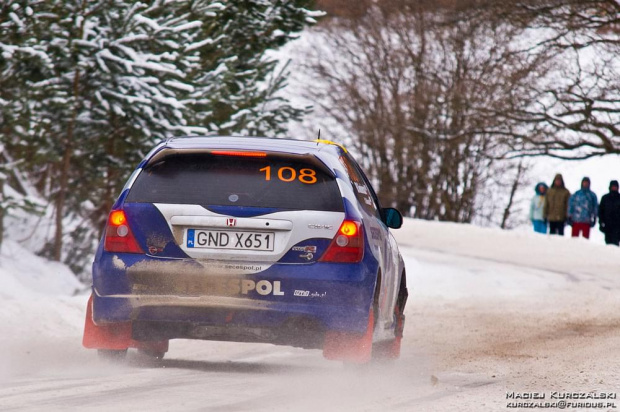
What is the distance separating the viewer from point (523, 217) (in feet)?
159

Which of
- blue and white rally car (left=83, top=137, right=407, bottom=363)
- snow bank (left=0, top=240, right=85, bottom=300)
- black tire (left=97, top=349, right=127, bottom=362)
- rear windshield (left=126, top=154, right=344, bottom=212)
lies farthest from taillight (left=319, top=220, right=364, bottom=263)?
snow bank (left=0, top=240, right=85, bottom=300)

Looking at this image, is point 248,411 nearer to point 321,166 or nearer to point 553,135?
point 321,166

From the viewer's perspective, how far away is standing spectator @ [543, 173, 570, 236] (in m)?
27.7

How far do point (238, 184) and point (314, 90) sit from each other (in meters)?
40.3

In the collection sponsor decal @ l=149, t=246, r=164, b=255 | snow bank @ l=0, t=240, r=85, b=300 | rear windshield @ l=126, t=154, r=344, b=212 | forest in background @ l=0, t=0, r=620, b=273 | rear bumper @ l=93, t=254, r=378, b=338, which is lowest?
snow bank @ l=0, t=240, r=85, b=300

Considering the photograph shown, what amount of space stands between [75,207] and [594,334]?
9352 millimetres

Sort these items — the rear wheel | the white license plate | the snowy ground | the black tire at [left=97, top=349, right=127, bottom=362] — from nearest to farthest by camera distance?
the snowy ground < the white license plate < the black tire at [left=97, top=349, right=127, bottom=362] < the rear wheel

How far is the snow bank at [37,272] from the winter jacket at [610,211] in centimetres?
1352

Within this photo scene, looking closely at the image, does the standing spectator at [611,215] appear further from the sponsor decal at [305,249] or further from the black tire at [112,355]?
the sponsor decal at [305,249]

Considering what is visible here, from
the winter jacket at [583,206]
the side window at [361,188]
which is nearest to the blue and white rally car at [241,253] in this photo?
the side window at [361,188]

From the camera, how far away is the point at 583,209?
26.8m

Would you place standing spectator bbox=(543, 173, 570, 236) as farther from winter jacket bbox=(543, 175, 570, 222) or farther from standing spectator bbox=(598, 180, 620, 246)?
standing spectator bbox=(598, 180, 620, 246)

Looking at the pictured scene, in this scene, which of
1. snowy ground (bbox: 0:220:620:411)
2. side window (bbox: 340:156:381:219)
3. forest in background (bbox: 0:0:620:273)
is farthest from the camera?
forest in background (bbox: 0:0:620:273)

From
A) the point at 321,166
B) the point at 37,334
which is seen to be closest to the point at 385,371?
the point at 321,166
